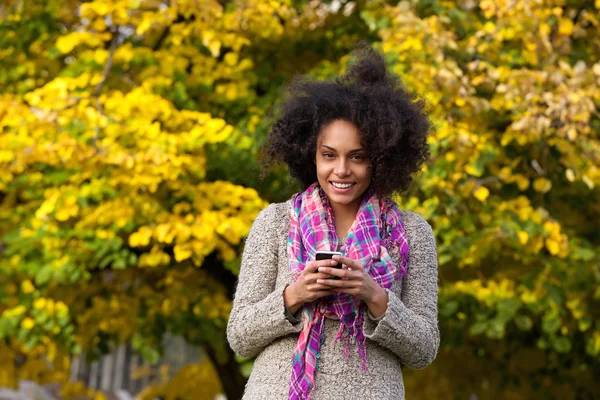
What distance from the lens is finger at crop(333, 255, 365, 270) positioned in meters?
2.16

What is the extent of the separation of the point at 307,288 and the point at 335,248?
18 cm

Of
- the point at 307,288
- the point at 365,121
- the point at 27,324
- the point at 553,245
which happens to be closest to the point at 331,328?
the point at 307,288

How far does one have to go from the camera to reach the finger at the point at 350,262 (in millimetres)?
2156

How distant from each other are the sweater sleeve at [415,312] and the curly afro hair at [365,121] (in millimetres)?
150

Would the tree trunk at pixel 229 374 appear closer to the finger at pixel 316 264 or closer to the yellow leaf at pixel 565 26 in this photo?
the yellow leaf at pixel 565 26

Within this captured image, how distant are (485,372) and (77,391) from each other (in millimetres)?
3450

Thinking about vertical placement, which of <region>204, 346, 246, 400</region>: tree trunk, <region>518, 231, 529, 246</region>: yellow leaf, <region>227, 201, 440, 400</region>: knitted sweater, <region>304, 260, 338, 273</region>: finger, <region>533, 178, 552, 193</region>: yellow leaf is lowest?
<region>204, 346, 246, 400</region>: tree trunk

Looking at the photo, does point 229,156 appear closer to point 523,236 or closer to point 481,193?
point 481,193

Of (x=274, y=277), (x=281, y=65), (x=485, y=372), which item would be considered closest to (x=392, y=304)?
(x=274, y=277)

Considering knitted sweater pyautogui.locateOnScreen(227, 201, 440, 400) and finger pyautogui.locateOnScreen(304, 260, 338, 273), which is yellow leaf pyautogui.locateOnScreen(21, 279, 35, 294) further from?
→ finger pyautogui.locateOnScreen(304, 260, 338, 273)

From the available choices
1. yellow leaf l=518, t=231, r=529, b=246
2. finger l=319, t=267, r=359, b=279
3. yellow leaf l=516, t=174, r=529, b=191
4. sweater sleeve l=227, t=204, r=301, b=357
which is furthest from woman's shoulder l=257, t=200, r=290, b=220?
yellow leaf l=516, t=174, r=529, b=191

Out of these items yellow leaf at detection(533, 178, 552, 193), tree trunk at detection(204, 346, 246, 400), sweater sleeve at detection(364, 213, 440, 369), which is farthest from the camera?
tree trunk at detection(204, 346, 246, 400)

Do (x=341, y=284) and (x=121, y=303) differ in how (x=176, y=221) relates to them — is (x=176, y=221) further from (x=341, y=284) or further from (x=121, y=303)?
(x=341, y=284)

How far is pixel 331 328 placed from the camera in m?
2.34
